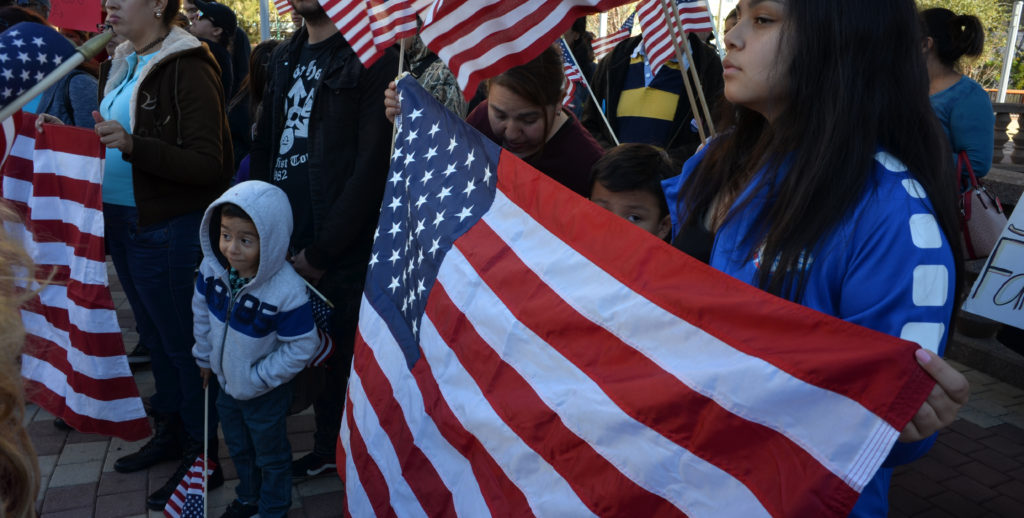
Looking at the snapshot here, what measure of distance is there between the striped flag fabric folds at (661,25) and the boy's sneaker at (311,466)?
2874 mm

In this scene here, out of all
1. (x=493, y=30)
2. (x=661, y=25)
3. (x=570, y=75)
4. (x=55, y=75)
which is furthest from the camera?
(x=570, y=75)

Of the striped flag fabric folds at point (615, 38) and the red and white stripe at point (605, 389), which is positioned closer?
the red and white stripe at point (605, 389)

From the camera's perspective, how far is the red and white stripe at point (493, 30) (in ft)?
7.97

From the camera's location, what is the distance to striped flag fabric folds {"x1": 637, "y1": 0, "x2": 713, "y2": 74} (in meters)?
4.51

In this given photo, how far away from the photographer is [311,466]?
3615mm

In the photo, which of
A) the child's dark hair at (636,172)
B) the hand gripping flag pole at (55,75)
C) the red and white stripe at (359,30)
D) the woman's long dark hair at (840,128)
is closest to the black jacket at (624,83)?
the child's dark hair at (636,172)

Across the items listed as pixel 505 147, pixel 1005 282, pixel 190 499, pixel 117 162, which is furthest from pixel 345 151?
pixel 1005 282

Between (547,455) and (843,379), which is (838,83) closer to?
(843,379)

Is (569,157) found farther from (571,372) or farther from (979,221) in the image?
(979,221)

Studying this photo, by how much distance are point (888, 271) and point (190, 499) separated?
2789mm

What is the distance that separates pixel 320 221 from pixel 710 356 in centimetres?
Answer: 224

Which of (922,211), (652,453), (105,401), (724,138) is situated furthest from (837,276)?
(105,401)

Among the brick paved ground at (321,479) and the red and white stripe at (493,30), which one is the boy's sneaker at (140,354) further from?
the red and white stripe at (493,30)

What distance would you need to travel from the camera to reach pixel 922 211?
135cm
